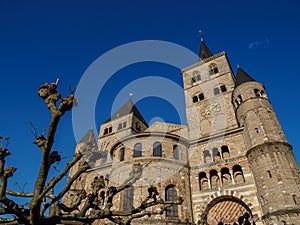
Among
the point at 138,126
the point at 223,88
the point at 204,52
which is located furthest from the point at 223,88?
the point at 138,126

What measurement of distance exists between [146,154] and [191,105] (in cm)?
1232

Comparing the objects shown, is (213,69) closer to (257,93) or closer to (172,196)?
(257,93)

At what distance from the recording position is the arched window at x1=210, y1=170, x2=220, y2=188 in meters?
21.3

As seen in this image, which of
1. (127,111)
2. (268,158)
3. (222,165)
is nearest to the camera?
(268,158)

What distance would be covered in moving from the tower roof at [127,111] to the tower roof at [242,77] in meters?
16.7

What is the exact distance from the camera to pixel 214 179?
861 inches

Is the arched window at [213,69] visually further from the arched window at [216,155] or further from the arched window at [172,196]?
the arched window at [172,196]

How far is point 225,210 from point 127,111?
23.1 metres

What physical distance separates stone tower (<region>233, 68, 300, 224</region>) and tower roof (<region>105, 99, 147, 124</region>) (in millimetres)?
18398

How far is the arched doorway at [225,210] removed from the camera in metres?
19.1

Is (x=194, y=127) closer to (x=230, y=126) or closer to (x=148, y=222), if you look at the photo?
(x=230, y=126)

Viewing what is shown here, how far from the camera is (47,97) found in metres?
5.94

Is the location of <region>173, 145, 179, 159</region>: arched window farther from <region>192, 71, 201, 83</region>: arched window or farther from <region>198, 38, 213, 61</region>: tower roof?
<region>198, 38, 213, 61</region>: tower roof

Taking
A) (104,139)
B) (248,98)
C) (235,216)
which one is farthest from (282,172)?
(104,139)
